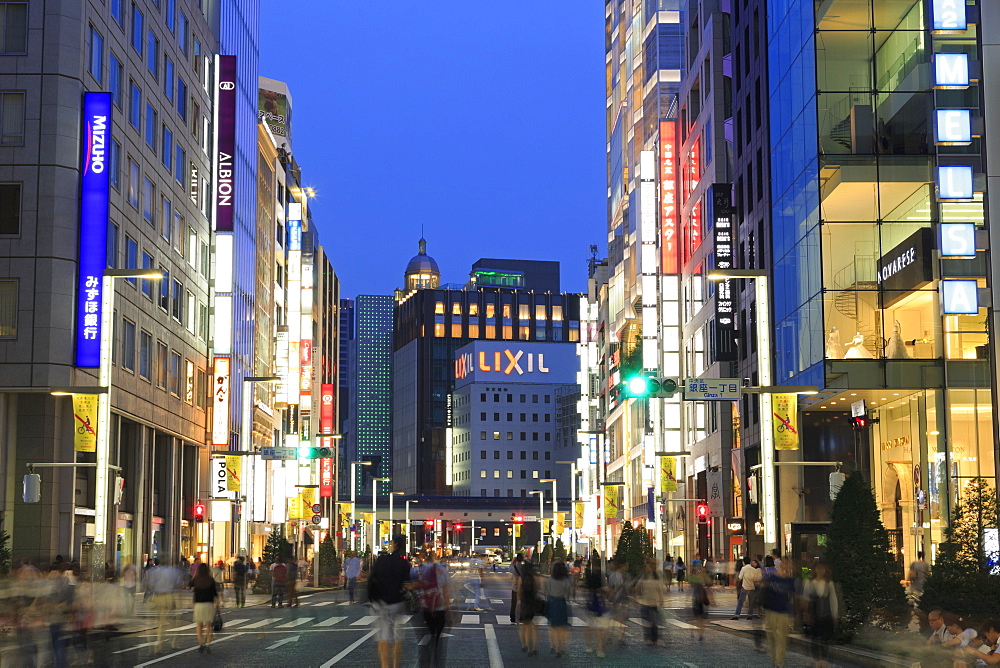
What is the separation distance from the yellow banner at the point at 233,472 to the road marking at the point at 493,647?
24.1 metres

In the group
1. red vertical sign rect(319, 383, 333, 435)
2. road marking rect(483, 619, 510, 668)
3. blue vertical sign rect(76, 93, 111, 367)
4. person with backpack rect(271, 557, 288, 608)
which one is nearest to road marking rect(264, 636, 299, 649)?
road marking rect(483, 619, 510, 668)

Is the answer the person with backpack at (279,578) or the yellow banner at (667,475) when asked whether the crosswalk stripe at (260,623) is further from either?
the yellow banner at (667,475)

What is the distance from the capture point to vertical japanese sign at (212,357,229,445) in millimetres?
70875

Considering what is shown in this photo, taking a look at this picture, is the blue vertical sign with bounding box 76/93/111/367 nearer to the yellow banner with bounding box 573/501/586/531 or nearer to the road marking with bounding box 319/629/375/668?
the road marking with bounding box 319/629/375/668

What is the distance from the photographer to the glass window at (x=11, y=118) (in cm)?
4816

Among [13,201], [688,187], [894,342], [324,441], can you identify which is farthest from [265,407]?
[894,342]

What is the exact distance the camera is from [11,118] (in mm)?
48344

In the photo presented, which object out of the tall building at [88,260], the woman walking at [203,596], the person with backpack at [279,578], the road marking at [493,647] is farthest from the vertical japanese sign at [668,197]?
the woman walking at [203,596]

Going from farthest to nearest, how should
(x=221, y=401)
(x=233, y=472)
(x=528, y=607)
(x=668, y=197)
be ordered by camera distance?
1. (x=668, y=197)
2. (x=221, y=401)
3. (x=233, y=472)
4. (x=528, y=607)

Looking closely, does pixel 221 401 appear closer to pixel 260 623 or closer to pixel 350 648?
pixel 260 623

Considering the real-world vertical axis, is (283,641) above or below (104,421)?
below

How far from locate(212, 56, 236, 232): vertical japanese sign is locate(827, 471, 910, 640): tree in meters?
52.7

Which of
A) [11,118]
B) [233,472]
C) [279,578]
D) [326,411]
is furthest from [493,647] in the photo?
[326,411]

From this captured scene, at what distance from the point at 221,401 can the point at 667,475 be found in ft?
80.6
